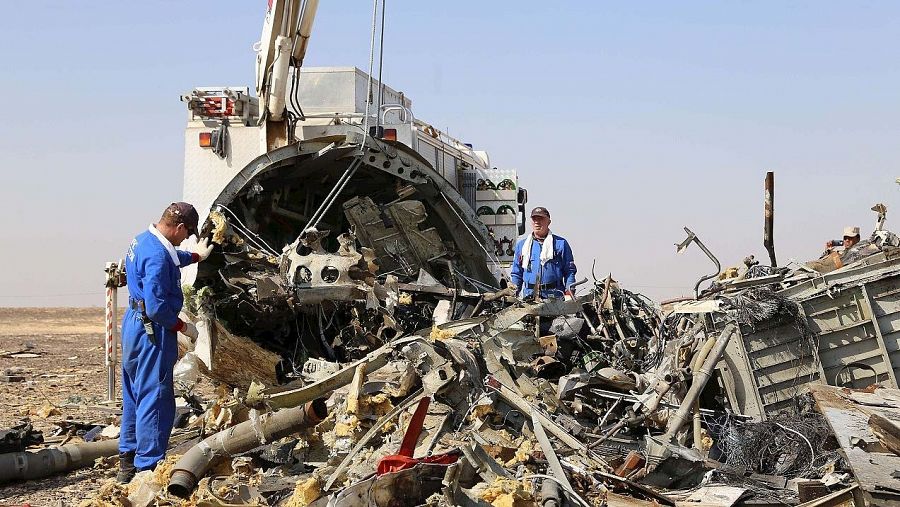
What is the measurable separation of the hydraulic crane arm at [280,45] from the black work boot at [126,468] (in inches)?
170

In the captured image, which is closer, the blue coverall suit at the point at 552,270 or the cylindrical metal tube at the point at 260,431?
the cylindrical metal tube at the point at 260,431

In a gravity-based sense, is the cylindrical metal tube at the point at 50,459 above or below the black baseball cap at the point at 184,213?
below

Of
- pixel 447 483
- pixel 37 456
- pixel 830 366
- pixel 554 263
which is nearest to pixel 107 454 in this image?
pixel 37 456

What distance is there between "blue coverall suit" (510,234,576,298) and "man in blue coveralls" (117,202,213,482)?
3437 millimetres

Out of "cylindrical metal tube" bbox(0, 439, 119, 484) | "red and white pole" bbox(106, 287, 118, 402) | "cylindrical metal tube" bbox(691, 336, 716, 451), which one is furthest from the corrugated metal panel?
"red and white pole" bbox(106, 287, 118, 402)

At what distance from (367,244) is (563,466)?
4.85 m

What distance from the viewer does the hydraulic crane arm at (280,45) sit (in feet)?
29.6

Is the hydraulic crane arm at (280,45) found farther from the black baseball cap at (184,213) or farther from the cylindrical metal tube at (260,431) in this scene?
the cylindrical metal tube at (260,431)

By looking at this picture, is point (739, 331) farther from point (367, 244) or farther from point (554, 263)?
point (367, 244)

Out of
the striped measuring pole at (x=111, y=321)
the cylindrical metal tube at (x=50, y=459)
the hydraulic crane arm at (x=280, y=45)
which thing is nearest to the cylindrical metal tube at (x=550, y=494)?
the cylindrical metal tube at (x=50, y=459)

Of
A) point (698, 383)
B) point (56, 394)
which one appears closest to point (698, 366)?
point (698, 383)

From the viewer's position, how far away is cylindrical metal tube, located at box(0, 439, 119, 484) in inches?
217

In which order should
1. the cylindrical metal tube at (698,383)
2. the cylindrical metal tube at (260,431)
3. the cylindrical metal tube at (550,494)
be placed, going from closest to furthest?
the cylindrical metal tube at (550,494), the cylindrical metal tube at (260,431), the cylindrical metal tube at (698,383)

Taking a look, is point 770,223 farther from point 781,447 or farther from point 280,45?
point 280,45
